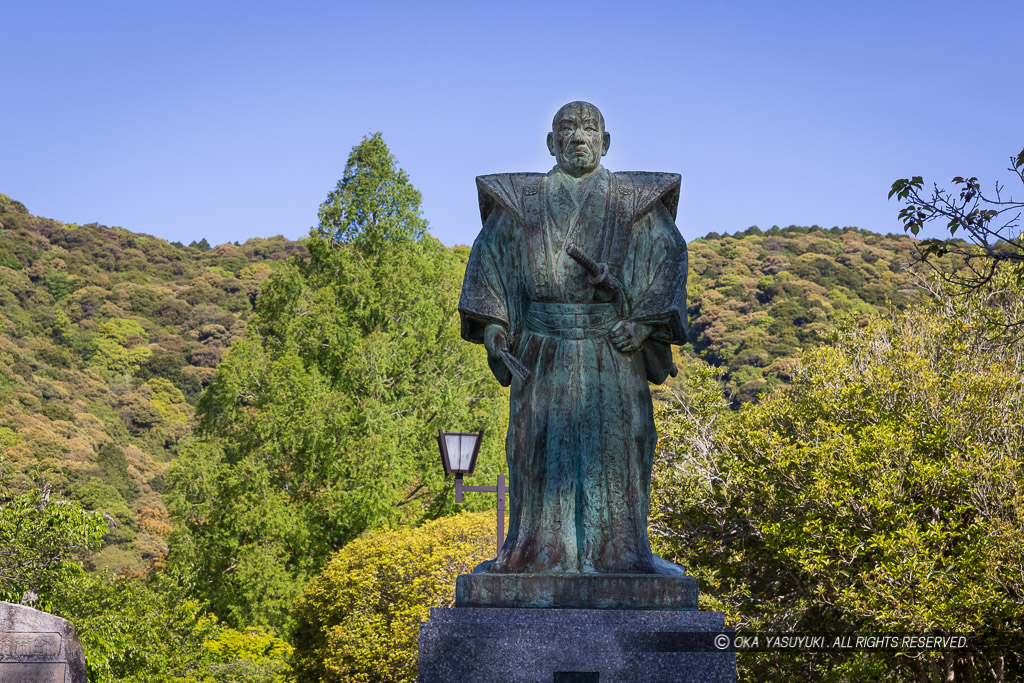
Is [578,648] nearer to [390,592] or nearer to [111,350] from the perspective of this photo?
[390,592]

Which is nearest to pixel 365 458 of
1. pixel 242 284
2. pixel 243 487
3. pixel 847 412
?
pixel 243 487

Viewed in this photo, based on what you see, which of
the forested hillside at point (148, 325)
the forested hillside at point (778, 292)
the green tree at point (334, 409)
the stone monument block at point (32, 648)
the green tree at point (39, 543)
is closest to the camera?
the stone monument block at point (32, 648)

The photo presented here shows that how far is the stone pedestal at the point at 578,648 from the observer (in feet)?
13.8

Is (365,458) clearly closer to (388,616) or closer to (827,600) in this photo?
(388,616)

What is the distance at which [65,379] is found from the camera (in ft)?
132

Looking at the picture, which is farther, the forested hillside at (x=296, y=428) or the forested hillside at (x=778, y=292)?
the forested hillside at (x=778, y=292)

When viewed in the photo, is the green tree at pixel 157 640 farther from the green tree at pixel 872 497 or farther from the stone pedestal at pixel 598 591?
the stone pedestal at pixel 598 591

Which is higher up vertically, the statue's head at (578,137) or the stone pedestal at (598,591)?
the statue's head at (578,137)

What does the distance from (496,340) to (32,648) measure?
6.67 m

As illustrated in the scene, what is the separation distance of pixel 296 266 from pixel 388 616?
12.3 metres

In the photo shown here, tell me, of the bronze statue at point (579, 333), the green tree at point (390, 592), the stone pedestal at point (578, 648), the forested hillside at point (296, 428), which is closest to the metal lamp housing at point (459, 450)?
the green tree at point (390, 592)

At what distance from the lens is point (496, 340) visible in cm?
488

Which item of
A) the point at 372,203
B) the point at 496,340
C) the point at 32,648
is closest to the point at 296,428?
the point at 372,203

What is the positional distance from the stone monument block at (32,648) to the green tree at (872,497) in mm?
8842
